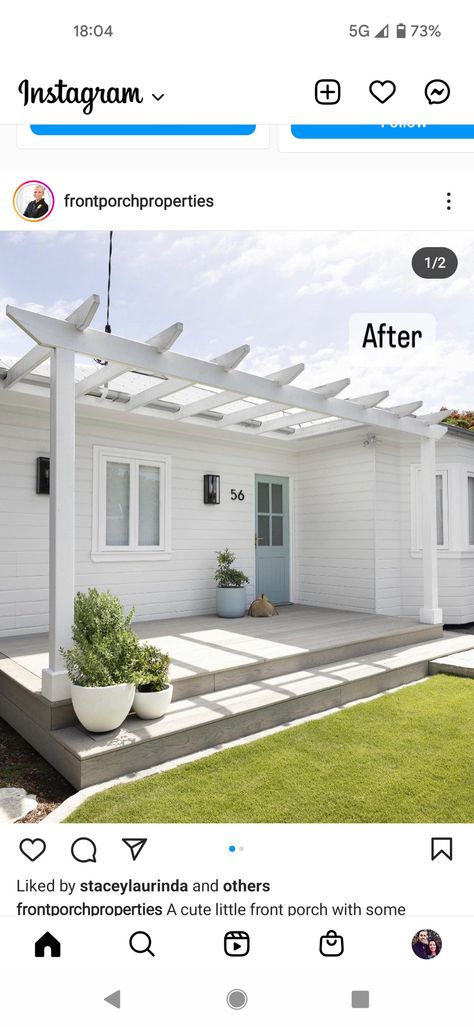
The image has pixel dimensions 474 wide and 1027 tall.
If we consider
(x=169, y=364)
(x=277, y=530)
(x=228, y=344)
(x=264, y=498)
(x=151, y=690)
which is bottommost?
(x=151, y=690)

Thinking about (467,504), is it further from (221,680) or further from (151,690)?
(151,690)

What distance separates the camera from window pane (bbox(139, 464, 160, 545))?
19.1ft

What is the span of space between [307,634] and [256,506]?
2331 millimetres

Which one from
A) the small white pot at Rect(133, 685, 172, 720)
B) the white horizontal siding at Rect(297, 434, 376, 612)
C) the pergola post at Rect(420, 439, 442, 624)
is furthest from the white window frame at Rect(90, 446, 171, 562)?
the pergola post at Rect(420, 439, 442, 624)

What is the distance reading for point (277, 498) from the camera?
7242 mm

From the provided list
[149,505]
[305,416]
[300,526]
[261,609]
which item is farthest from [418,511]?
[149,505]

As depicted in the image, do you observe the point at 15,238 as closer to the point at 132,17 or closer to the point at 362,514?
the point at 132,17

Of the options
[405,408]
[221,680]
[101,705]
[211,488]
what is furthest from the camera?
[211,488]
